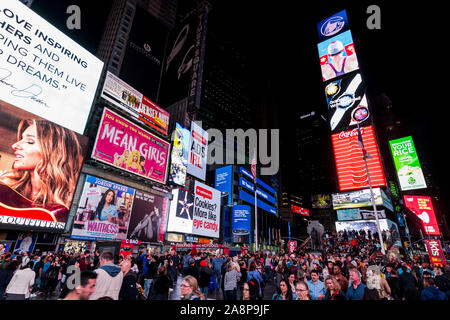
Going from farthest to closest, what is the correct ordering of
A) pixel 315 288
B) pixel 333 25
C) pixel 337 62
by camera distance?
pixel 333 25, pixel 337 62, pixel 315 288

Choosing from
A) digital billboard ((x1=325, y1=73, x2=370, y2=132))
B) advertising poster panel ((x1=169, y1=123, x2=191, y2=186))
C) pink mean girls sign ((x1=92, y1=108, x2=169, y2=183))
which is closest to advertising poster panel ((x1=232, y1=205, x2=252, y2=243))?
advertising poster panel ((x1=169, y1=123, x2=191, y2=186))

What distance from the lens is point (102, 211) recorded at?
2405cm

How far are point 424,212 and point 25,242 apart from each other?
231 feet

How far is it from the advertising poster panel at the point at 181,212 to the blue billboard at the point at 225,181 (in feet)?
84.1

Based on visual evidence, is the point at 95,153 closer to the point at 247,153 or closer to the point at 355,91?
the point at 355,91

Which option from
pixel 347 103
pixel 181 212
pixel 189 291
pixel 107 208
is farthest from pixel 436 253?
pixel 347 103

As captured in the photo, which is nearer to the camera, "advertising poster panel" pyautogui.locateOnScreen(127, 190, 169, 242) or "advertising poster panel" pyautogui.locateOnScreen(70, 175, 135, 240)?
"advertising poster panel" pyautogui.locateOnScreen(70, 175, 135, 240)

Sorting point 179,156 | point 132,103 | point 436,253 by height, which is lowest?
point 436,253

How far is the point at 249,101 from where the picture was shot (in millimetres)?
143625

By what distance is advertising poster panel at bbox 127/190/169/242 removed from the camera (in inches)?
1087

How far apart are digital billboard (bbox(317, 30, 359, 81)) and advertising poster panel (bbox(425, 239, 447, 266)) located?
1537 inches

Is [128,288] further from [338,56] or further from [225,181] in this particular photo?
[225,181]

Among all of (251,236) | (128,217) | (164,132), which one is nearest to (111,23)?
(164,132)

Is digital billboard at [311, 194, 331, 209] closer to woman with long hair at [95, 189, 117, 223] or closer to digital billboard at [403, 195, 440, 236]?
digital billboard at [403, 195, 440, 236]
